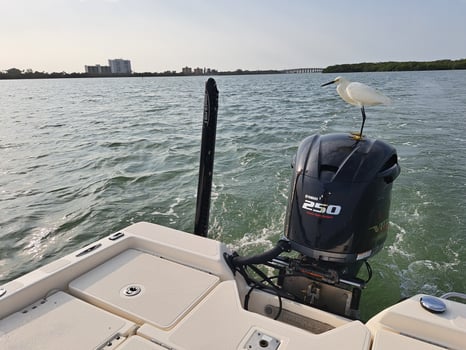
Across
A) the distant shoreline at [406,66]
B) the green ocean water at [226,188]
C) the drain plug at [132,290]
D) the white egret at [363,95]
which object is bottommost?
the green ocean water at [226,188]

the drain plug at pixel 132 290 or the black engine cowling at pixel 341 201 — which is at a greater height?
the black engine cowling at pixel 341 201

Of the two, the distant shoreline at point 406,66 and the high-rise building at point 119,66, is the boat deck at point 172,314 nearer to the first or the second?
the distant shoreline at point 406,66

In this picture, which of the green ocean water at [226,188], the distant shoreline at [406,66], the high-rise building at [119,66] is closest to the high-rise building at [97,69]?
the high-rise building at [119,66]

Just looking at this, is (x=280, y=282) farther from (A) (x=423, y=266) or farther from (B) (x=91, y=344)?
(A) (x=423, y=266)

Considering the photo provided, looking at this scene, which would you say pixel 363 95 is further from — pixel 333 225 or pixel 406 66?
pixel 406 66

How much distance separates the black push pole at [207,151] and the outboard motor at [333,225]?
0.88m

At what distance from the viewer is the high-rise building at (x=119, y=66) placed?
9848 cm

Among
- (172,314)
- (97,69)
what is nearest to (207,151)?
(172,314)

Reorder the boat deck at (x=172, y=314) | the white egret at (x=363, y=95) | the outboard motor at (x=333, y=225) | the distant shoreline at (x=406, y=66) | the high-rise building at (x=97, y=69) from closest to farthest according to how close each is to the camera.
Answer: the boat deck at (x=172, y=314)
the outboard motor at (x=333, y=225)
the white egret at (x=363, y=95)
the distant shoreline at (x=406, y=66)
the high-rise building at (x=97, y=69)

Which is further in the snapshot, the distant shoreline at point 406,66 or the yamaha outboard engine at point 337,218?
the distant shoreline at point 406,66

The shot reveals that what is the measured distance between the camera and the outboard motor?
181cm

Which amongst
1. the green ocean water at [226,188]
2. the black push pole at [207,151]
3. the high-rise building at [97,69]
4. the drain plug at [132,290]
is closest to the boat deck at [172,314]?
the drain plug at [132,290]

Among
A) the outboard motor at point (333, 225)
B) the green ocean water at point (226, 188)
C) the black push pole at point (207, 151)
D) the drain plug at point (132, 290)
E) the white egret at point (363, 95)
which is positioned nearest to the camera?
the drain plug at point (132, 290)

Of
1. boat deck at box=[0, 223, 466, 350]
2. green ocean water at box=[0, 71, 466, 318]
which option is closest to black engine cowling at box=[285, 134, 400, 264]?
boat deck at box=[0, 223, 466, 350]
